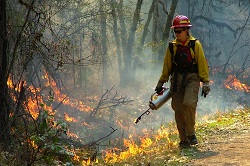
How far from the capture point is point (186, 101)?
636cm

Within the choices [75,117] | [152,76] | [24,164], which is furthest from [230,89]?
[24,164]

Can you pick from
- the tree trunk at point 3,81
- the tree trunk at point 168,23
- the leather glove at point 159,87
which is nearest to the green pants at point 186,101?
the leather glove at point 159,87

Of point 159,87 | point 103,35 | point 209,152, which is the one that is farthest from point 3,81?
point 103,35

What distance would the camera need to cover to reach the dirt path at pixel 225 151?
530 cm

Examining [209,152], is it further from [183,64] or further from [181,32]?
[181,32]

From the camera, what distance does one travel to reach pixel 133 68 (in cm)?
3047

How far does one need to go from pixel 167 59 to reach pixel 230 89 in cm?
2141

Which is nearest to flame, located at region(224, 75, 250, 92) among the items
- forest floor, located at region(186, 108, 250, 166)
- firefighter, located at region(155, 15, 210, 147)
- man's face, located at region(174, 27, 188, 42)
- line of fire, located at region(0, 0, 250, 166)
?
line of fire, located at region(0, 0, 250, 166)

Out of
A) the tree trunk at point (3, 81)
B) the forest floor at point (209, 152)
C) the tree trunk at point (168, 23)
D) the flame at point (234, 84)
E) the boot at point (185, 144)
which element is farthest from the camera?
the flame at point (234, 84)

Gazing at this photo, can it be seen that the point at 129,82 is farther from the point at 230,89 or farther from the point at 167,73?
the point at 167,73

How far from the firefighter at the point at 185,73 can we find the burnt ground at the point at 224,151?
1.29ft

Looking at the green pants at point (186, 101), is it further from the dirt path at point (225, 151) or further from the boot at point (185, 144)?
the dirt path at point (225, 151)

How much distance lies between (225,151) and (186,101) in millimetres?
973

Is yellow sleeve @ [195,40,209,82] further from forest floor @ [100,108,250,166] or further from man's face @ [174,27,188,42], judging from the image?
forest floor @ [100,108,250,166]
